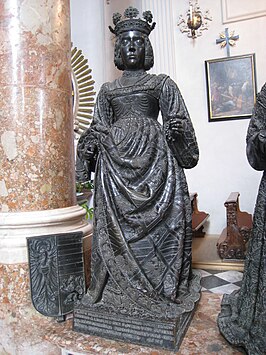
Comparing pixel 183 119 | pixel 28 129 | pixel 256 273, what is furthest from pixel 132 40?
pixel 256 273

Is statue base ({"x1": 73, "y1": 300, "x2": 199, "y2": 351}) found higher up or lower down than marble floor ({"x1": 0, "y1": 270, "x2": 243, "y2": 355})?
higher up

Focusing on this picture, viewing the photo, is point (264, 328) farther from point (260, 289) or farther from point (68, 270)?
point (68, 270)

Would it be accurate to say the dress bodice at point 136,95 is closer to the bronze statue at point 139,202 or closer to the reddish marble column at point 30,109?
the bronze statue at point 139,202

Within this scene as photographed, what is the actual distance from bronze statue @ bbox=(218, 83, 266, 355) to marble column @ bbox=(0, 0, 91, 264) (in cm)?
126

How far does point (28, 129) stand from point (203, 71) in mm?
4412

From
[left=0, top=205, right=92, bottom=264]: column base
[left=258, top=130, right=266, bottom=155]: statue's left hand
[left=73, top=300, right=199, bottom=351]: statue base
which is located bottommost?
[left=73, top=300, right=199, bottom=351]: statue base

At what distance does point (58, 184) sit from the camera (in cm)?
242

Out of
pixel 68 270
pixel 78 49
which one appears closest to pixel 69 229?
pixel 68 270

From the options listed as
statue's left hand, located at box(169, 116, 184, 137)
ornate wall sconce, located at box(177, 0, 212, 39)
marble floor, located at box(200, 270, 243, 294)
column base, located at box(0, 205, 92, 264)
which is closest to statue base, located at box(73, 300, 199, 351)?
column base, located at box(0, 205, 92, 264)

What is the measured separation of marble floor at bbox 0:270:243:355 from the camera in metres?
1.81

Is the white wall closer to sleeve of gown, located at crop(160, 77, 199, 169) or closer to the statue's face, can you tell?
the statue's face

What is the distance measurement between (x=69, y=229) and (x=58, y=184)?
0.33 meters

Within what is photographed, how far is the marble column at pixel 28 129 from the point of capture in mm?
2273

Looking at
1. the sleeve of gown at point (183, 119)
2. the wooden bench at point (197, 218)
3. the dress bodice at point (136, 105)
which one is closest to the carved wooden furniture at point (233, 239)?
the wooden bench at point (197, 218)
